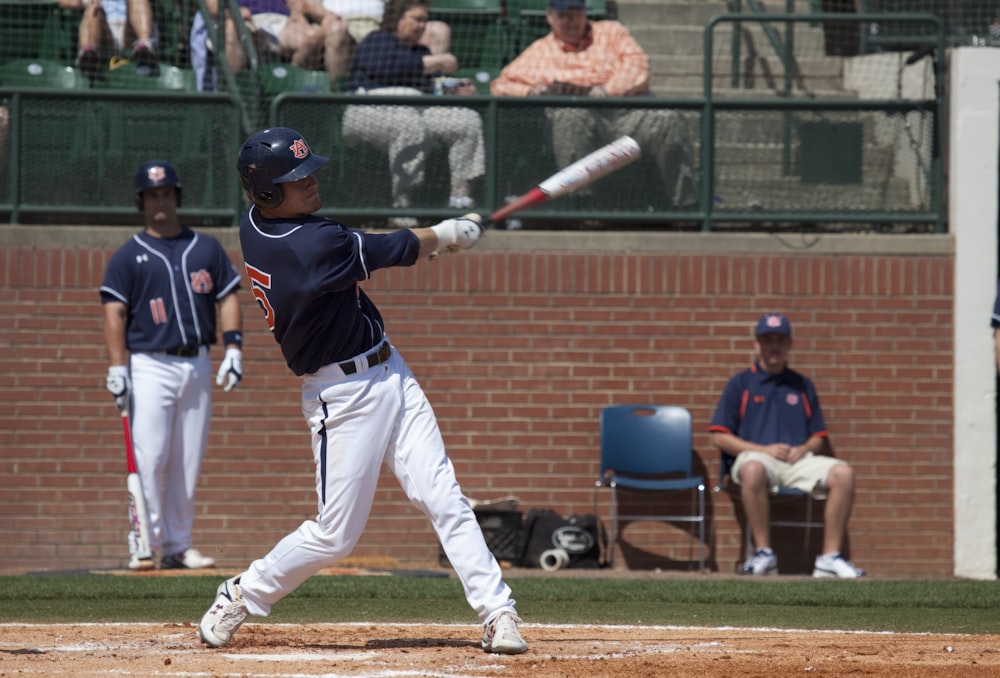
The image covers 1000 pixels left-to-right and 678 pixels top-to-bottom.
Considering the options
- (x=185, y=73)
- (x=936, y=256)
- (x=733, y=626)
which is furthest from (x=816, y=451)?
(x=185, y=73)

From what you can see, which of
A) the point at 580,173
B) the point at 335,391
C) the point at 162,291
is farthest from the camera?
the point at 162,291

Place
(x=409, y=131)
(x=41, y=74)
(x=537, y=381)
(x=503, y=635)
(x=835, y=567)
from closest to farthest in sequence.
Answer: (x=503, y=635) < (x=835, y=567) < (x=537, y=381) < (x=409, y=131) < (x=41, y=74)

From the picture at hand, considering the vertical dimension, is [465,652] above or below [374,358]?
below

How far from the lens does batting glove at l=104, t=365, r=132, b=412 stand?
812 cm

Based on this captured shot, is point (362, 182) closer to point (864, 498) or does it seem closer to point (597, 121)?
point (597, 121)

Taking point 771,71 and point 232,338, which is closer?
point 232,338

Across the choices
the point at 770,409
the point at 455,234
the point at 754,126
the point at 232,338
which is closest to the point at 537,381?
the point at 770,409

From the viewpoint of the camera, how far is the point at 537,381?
9.68m

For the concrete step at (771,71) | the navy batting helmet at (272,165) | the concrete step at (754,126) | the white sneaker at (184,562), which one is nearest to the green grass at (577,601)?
the white sneaker at (184,562)

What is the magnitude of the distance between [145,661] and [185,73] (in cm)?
600

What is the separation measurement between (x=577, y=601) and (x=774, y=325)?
278cm

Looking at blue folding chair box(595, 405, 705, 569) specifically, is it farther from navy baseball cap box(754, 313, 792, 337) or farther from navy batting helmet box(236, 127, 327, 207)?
navy batting helmet box(236, 127, 327, 207)

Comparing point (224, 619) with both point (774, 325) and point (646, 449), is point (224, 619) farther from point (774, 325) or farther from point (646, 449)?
point (774, 325)

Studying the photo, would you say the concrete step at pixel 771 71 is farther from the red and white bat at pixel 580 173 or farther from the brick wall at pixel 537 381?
the red and white bat at pixel 580 173
